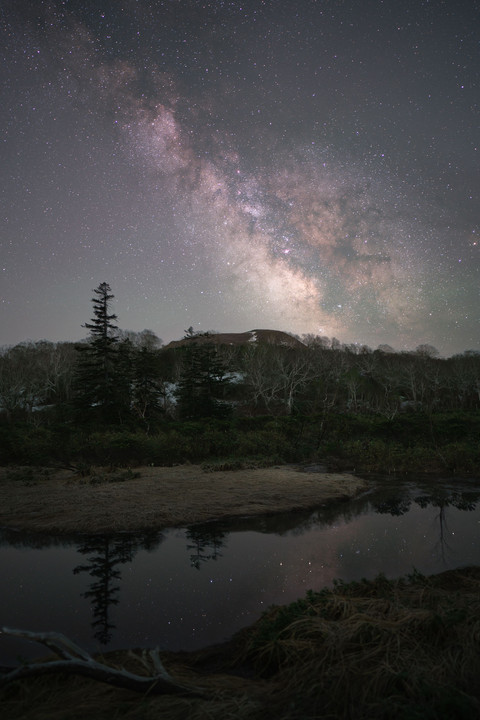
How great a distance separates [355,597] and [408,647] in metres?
1.31

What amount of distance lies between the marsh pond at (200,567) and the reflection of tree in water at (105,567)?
0.02 m

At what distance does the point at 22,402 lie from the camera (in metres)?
39.2

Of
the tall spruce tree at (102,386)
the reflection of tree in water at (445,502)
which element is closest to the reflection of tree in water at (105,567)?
the reflection of tree in water at (445,502)

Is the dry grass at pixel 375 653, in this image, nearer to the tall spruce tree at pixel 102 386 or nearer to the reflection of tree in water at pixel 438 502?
the reflection of tree in water at pixel 438 502

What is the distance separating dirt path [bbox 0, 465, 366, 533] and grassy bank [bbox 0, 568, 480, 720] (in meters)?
4.98

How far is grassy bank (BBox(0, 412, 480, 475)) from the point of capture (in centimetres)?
1511

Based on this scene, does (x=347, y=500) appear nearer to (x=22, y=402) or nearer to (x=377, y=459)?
(x=377, y=459)

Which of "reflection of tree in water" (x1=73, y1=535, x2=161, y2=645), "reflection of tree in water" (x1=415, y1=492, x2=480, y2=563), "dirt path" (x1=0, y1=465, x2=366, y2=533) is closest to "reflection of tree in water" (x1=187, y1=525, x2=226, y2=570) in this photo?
"dirt path" (x1=0, y1=465, x2=366, y2=533)

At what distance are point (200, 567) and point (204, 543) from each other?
1133 mm

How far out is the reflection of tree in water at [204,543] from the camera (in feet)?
21.5

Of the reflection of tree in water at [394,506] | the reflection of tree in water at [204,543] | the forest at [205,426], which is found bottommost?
the reflection of tree in water at [394,506]

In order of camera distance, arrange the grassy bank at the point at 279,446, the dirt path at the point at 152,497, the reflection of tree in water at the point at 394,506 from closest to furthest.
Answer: the dirt path at the point at 152,497 → the reflection of tree in water at the point at 394,506 → the grassy bank at the point at 279,446

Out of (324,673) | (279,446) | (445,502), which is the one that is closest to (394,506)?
(445,502)

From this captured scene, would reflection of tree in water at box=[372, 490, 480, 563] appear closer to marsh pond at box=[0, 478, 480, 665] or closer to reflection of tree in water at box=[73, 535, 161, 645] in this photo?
marsh pond at box=[0, 478, 480, 665]
